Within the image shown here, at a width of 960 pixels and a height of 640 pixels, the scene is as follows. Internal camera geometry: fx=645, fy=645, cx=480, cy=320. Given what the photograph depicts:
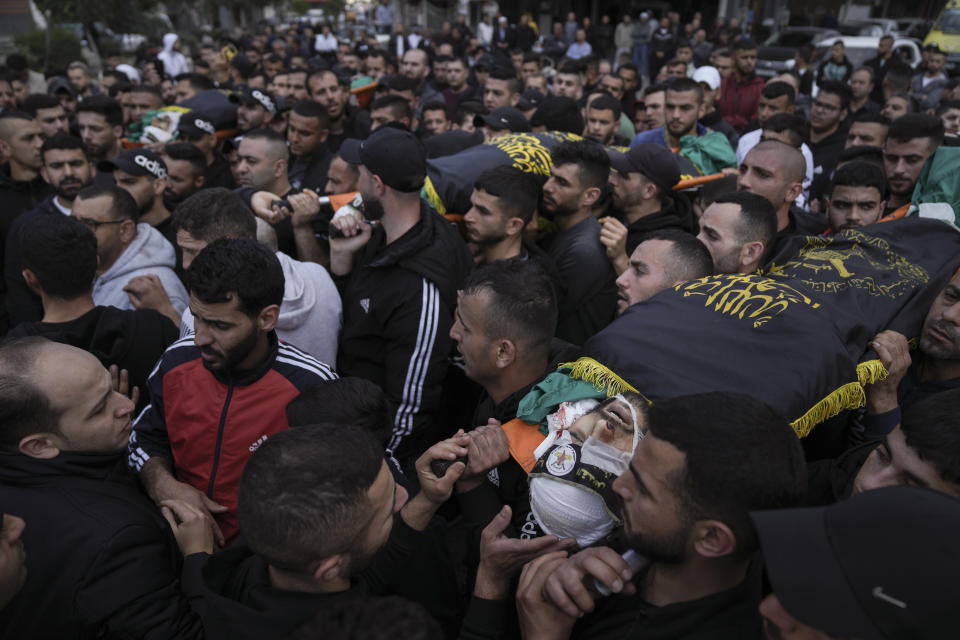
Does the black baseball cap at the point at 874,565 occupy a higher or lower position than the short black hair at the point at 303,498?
higher

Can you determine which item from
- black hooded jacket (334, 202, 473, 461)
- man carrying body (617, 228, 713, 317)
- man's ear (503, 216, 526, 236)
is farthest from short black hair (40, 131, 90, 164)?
man carrying body (617, 228, 713, 317)

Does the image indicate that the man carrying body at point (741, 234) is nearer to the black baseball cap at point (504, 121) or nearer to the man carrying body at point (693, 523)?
the man carrying body at point (693, 523)

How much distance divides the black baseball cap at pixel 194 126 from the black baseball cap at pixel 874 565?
220 inches

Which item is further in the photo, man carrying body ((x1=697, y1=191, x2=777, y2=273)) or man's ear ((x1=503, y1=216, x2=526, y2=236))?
man's ear ((x1=503, y1=216, x2=526, y2=236))

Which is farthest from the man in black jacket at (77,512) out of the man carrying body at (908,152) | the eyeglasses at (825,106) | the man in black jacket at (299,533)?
the eyeglasses at (825,106)

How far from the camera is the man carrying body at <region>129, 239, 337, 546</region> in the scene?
2.39m

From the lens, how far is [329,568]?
5.09 feet

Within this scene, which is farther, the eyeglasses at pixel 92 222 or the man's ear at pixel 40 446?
the eyeglasses at pixel 92 222

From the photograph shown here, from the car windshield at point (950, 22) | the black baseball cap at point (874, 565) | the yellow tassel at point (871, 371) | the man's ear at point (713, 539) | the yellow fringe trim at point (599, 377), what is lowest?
the car windshield at point (950, 22)

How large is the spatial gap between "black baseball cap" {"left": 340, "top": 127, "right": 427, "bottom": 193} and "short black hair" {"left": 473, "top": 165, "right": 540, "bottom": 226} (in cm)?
40

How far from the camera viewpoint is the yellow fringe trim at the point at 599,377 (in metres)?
2.11

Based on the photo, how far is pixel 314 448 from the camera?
5.20 feet

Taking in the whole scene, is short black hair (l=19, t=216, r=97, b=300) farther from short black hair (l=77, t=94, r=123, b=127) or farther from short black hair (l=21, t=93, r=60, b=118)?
short black hair (l=21, t=93, r=60, b=118)

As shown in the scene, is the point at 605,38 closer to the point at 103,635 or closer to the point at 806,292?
the point at 806,292
